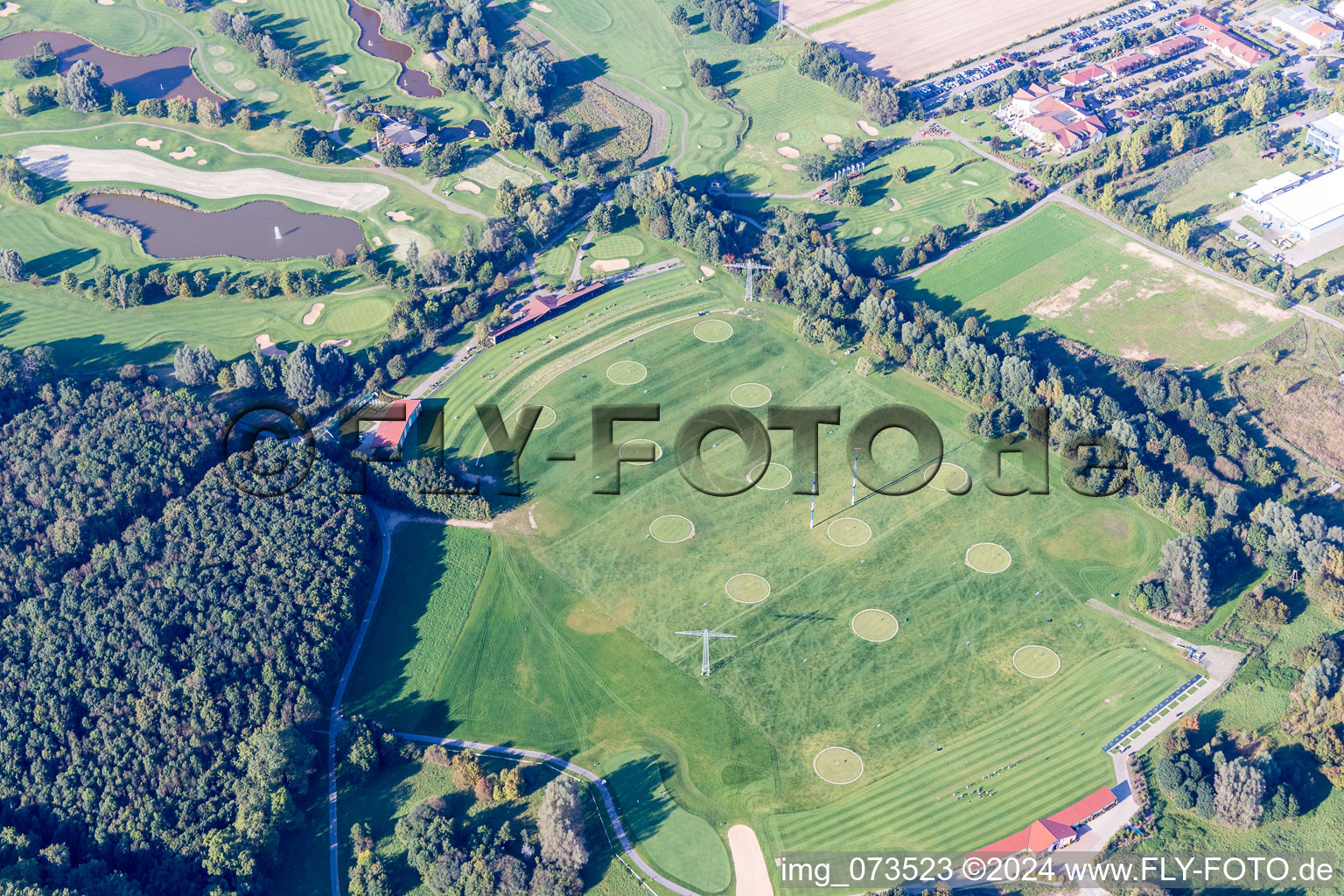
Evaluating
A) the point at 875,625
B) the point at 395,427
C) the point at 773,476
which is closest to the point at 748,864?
the point at 875,625

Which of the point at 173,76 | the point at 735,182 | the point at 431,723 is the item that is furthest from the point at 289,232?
the point at 431,723

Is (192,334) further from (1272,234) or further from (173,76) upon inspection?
(1272,234)

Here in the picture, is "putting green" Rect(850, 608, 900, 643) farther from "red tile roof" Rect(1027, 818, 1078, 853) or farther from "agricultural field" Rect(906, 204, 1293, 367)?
"agricultural field" Rect(906, 204, 1293, 367)

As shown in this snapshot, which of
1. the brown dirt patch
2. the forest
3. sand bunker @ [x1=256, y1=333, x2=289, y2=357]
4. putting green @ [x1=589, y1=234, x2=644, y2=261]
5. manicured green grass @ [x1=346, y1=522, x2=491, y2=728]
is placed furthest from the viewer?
putting green @ [x1=589, y1=234, x2=644, y2=261]

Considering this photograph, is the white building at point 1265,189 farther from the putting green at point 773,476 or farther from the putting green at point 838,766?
the putting green at point 838,766

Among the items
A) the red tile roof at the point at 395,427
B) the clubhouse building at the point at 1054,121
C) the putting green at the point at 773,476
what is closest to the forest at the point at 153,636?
the red tile roof at the point at 395,427

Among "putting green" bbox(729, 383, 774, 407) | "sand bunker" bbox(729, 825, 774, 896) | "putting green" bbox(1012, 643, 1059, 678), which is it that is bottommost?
"sand bunker" bbox(729, 825, 774, 896)

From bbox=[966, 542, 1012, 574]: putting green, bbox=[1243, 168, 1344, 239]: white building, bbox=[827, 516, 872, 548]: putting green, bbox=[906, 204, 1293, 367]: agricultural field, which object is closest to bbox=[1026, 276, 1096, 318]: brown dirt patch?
bbox=[906, 204, 1293, 367]: agricultural field
